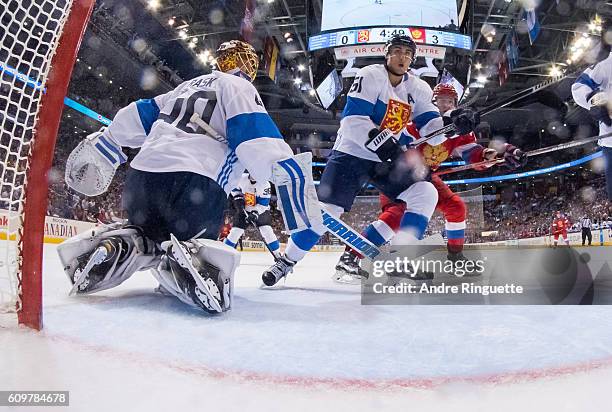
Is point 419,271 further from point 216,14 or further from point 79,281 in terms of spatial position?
point 216,14

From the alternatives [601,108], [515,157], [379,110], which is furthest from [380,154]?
[601,108]

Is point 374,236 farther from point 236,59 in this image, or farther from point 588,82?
point 588,82

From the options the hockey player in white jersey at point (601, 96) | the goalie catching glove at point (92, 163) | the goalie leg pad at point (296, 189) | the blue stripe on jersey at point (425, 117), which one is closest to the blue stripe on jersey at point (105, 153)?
the goalie catching glove at point (92, 163)

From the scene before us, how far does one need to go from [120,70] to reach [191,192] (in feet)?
34.7

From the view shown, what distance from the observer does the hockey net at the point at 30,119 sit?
2.82ft

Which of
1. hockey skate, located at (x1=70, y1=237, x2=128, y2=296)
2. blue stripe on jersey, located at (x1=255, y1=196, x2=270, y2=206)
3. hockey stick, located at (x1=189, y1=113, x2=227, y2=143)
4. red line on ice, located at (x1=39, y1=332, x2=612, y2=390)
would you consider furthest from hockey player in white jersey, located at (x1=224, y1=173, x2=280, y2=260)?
red line on ice, located at (x1=39, y1=332, x2=612, y2=390)

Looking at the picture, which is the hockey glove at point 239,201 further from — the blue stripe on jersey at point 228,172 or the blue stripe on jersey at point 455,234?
the blue stripe on jersey at point 228,172

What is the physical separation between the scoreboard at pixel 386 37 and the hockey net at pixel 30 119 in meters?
4.52

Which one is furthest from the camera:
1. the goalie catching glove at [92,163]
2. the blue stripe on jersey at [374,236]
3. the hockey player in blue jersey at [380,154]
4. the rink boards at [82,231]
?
the blue stripe on jersey at [374,236]

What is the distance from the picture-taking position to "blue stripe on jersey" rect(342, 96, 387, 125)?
Result: 2.32m

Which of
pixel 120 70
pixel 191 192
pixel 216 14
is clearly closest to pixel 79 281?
pixel 191 192

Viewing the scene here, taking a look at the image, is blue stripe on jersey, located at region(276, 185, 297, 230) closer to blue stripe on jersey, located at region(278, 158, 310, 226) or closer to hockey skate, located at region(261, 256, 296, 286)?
blue stripe on jersey, located at region(278, 158, 310, 226)

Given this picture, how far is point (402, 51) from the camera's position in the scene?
7.57 ft

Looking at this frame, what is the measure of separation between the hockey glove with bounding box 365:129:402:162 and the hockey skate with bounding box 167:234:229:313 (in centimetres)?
127
